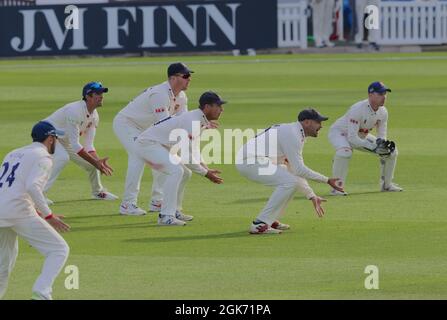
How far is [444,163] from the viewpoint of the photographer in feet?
66.9

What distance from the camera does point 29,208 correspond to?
37.8 feet

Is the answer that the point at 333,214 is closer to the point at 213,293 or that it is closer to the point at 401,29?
the point at 213,293

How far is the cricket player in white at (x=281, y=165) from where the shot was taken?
14.8 metres

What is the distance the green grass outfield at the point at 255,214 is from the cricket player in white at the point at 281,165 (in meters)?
0.29

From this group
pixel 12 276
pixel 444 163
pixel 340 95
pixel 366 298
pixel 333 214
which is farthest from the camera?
pixel 340 95

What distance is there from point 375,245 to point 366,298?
2729mm

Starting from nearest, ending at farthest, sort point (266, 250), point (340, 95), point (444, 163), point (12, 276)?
1. point (12, 276)
2. point (266, 250)
3. point (444, 163)
4. point (340, 95)

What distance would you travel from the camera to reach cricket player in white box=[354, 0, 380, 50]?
123ft

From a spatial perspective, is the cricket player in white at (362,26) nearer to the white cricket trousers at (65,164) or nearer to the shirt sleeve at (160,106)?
the white cricket trousers at (65,164)

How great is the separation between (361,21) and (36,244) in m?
27.2

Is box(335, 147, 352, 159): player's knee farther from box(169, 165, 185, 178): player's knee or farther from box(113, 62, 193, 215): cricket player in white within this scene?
box(169, 165, 185, 178): player's knee

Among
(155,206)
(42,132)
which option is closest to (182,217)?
(155,206)

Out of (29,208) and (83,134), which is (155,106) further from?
(29,208)
